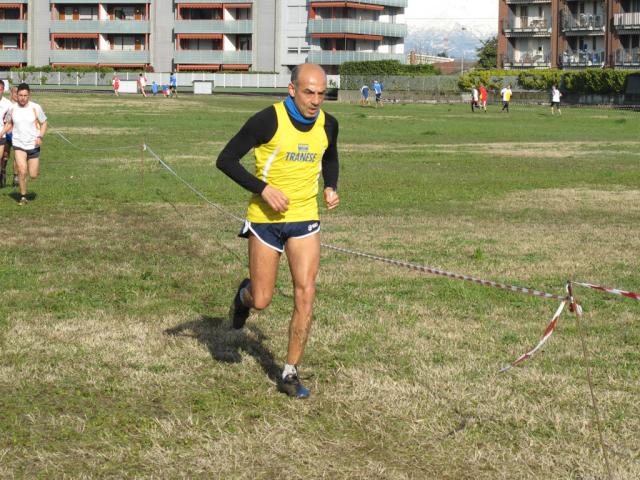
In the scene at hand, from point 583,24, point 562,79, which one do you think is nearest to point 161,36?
point 583,24

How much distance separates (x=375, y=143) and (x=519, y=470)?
2867cm

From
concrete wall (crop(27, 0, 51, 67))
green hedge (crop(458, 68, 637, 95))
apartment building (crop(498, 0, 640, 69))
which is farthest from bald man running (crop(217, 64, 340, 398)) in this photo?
concrete wall (crop(27, 0, 51, 67))

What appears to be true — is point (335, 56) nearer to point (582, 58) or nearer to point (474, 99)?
point (582, 58)

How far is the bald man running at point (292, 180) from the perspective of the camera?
6.65 meters

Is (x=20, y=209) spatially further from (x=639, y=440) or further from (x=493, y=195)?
(x=639, y=440)

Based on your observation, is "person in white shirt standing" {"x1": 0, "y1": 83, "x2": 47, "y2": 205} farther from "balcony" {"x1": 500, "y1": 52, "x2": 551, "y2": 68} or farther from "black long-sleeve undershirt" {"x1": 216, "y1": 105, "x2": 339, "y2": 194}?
"balcony" {"x1": 500, "y1": 52, "x2": 551, "y2": 68}

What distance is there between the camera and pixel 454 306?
959 cm

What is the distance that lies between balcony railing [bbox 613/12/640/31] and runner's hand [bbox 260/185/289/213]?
8373cm

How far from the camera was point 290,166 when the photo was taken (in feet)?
22.2

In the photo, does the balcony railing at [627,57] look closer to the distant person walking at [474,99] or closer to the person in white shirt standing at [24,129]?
the distant person walking at [474,99]

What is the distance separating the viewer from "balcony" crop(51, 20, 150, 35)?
11169cm

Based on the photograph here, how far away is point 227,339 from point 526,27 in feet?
292

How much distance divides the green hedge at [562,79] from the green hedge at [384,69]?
10.4m

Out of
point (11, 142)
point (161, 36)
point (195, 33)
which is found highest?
point (195, 33)
